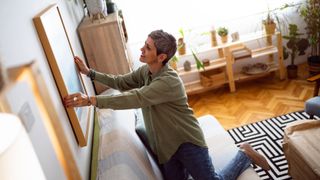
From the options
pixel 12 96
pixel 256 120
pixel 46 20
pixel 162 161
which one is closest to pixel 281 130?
pixel 256 120

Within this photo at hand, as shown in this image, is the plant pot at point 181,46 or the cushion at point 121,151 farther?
the plant pot at point 181,46

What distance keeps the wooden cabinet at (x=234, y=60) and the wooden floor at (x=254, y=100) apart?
0.13m

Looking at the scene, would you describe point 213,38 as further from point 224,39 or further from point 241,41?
→ point 241,41

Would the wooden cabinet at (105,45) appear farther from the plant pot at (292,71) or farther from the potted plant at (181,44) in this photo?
the plant pot at (292,71)

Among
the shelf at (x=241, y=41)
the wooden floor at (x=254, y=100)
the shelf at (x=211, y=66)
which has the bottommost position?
the wooden floor at (x=254, y=100)

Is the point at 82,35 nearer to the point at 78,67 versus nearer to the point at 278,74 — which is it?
the point at 78,67

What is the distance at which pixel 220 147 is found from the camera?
2.11 meters

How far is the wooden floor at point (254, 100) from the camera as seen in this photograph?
10.7ft

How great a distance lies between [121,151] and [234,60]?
104 inches

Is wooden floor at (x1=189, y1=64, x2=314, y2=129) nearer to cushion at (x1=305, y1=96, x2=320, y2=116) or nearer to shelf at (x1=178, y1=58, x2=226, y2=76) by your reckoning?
shelf at (x1=178, y1=58, x2=226, y2=76)

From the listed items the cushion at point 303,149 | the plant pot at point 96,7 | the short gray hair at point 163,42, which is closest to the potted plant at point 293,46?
the cushion at point 303,149

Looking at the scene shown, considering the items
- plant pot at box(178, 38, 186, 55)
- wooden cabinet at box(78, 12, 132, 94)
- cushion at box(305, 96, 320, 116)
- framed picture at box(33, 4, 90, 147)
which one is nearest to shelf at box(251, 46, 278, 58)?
plant pot at box(178, 38, 186, 55)

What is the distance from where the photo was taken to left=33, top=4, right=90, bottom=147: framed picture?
3.83ft

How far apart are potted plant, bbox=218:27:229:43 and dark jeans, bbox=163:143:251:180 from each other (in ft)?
6.83
